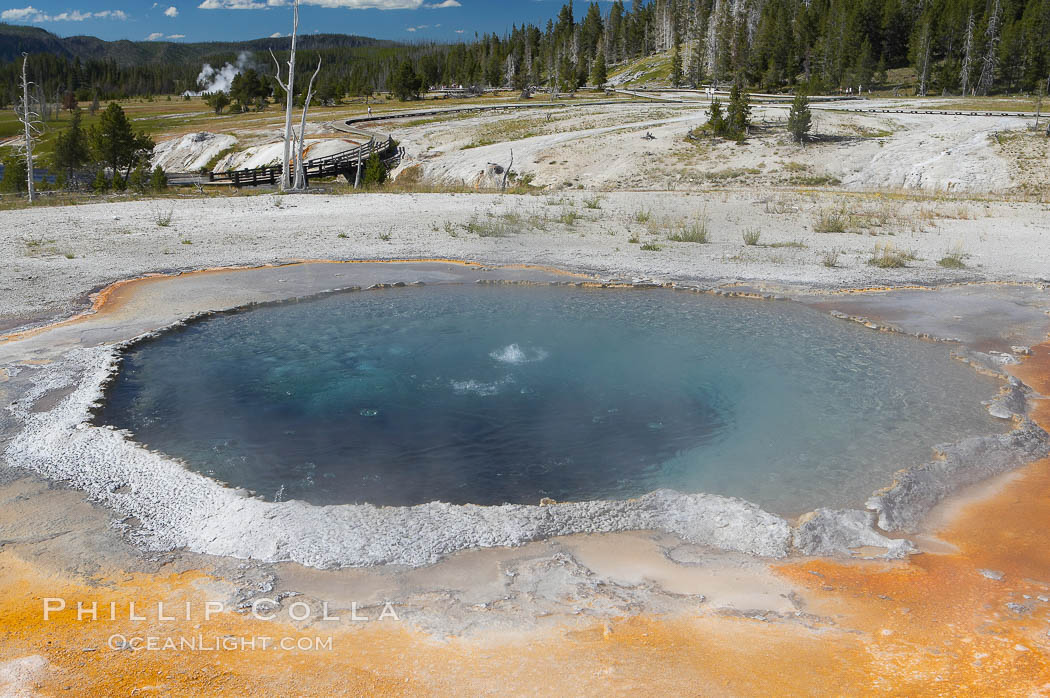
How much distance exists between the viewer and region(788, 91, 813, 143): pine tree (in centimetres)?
3331

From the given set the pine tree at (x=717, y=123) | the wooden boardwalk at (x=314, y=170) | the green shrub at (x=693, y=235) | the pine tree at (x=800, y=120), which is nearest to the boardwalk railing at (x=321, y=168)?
the wooden boardwalk at (x=314, y=170)

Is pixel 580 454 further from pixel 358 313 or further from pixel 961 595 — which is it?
pixel 358 313

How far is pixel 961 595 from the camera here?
179 inches

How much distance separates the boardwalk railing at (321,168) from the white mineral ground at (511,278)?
11851mm

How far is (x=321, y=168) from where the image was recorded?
35.9 metres

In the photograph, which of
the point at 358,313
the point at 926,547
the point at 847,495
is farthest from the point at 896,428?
the point at 358,313

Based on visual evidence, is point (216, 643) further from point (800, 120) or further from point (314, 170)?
point (314, 170)

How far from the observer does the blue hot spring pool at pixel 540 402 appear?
6293 mm

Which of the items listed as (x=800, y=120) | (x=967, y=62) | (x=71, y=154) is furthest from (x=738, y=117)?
(x=71, y=154)

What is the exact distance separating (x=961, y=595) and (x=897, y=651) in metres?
0.81

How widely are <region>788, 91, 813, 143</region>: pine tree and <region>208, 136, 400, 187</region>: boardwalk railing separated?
60.0 ft

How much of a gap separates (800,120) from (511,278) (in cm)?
2517

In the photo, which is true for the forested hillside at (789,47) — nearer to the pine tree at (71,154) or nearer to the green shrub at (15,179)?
the pine tree at (71,154)

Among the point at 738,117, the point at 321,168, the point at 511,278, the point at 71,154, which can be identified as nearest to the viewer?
the point at 511,278
